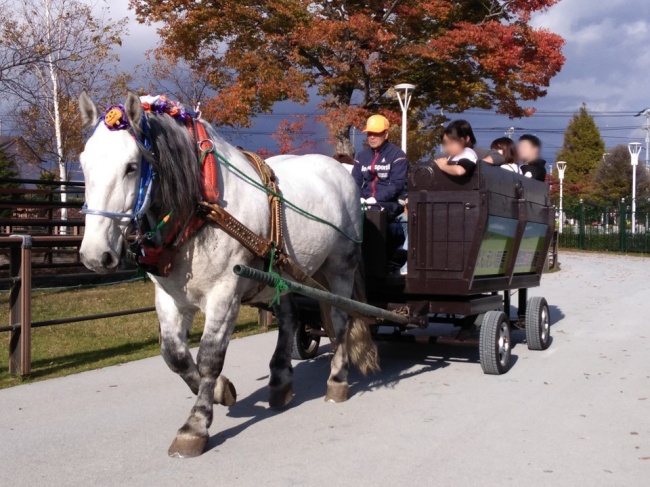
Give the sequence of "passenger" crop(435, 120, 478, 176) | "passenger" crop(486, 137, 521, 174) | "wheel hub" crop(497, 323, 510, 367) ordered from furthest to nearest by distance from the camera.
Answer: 1. "passenger" crop(486, 137, 521, 174)
2. "wheel hub" crop(497, 323, 510, 367)
3. "passenger" crop(435, 120, 478, 176)

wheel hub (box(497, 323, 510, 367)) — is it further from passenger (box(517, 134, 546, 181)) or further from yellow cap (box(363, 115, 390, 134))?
yellow cap (box(363, 115, 390, 134))

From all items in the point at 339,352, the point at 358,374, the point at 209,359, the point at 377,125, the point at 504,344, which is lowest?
the point at 358,374

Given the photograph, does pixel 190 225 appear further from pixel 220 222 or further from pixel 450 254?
pixel 450 254

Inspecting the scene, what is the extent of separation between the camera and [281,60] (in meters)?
15.8

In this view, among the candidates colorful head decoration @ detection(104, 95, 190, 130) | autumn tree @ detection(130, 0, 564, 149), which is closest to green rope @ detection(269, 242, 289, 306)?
colorful head decoration @ detection(104, 95, 190, 130)

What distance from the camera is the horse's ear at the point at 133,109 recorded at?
3.89m

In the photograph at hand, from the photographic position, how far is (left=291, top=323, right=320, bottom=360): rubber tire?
7.32 metres

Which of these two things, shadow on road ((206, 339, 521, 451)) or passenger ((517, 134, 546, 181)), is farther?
passenger ((517, 134, 546, 181))

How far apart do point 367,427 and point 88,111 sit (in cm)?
273

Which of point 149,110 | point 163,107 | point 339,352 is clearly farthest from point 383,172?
point 149,110

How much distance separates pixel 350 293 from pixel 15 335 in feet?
10.2

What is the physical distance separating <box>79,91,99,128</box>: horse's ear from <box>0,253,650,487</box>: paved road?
1954 millimetres

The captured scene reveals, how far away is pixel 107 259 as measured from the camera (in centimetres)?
376

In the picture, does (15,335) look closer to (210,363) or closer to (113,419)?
(113,419)
